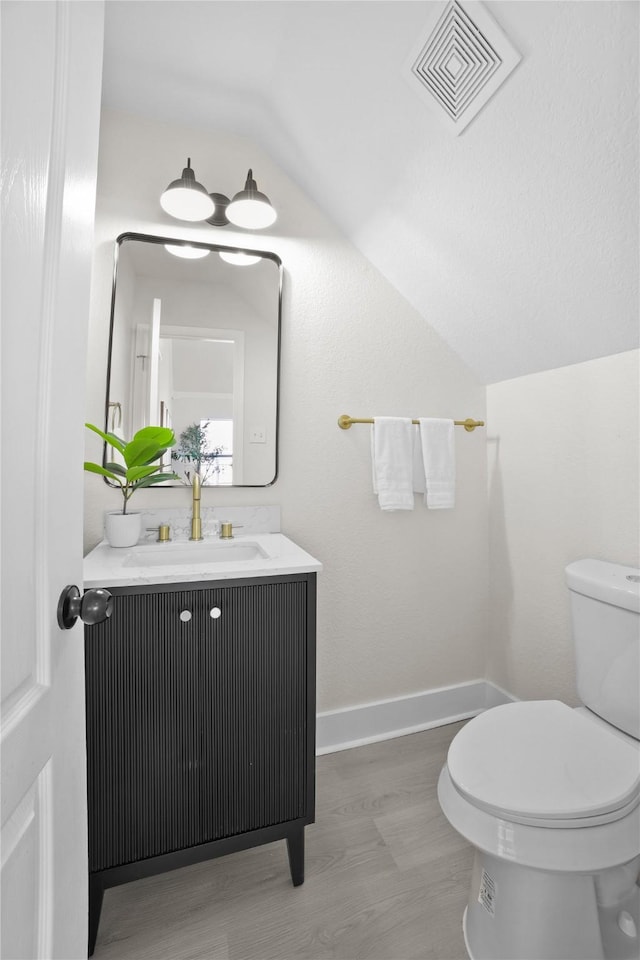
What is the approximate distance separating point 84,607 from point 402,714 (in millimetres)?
1678

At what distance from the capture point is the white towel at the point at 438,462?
6.21 ft

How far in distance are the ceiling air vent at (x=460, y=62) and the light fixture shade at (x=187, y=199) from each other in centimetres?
72

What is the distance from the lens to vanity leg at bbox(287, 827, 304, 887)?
1.23 m

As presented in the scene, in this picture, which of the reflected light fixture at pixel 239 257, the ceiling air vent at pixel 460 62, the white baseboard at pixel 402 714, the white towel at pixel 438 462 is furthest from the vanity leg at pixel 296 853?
the ceiling air vent at pixel 460 62

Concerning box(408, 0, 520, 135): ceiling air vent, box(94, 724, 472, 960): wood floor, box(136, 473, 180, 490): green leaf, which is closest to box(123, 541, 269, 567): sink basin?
box(136, 473, 180, 490): green leaf

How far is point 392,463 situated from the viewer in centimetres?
183

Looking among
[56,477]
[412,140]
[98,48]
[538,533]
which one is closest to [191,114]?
[412,140]

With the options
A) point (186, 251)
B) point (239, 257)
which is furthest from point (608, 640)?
point (186, 251)

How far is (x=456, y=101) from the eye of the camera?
3.86ft

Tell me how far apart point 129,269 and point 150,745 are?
1471 mm

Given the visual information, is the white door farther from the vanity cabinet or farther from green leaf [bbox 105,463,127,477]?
green leaf [bbox 105,463,127,477]

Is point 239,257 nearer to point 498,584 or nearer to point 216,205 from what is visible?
point 216,205

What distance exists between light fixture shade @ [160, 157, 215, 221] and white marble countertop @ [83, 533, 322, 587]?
1.12 m

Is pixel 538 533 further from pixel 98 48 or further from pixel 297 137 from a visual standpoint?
pixel 98 48
